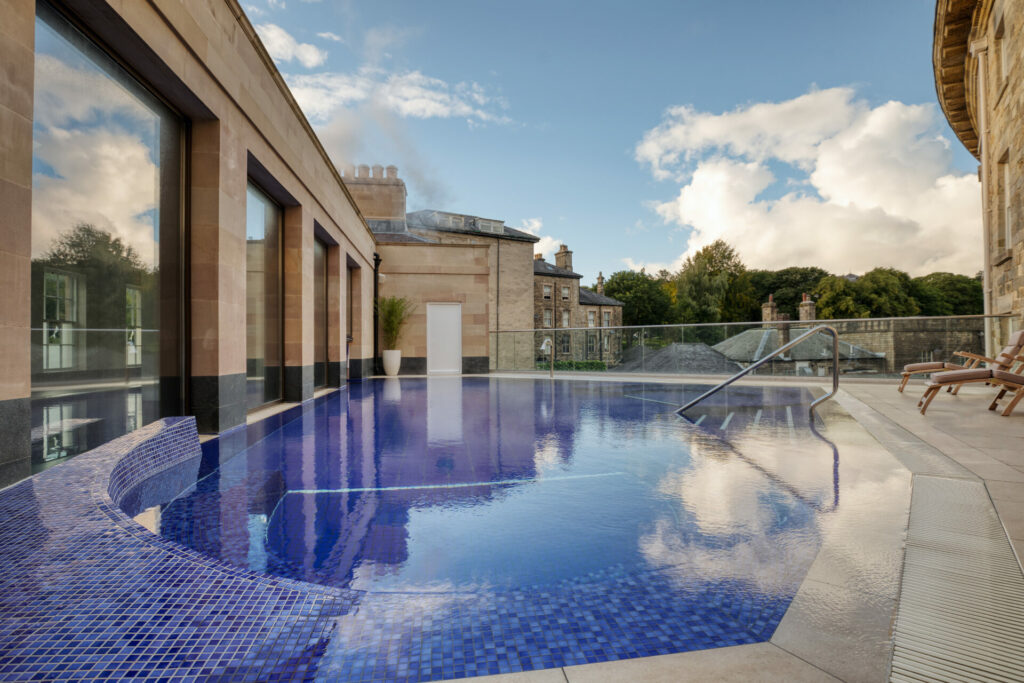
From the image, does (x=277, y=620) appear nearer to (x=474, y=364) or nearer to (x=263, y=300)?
(x=263, y=300)

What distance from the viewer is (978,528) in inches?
89.9

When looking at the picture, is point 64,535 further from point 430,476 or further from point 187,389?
point 187,389

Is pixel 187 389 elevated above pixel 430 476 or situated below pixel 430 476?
above

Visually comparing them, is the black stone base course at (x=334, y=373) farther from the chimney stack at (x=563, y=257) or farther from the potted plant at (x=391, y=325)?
the chimney stack at (x=563, y=257)

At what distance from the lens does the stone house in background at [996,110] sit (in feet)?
27.6

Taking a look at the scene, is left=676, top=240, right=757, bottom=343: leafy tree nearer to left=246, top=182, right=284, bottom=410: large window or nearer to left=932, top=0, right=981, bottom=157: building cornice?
left=932, top=0, right=981, bottom=157: building cornice

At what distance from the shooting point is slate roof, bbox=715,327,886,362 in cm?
1252

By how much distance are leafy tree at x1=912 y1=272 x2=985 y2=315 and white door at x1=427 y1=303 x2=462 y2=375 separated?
6069 cm

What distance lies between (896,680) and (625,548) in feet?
3.48

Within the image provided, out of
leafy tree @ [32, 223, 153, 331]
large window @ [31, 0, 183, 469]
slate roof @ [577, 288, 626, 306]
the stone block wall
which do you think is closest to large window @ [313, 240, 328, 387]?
the stone block wall

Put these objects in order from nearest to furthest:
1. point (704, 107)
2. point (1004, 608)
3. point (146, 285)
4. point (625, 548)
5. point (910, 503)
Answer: point (1004, 608), point (625, 548), point (910, 503), point (146, 285), point (704, 107)

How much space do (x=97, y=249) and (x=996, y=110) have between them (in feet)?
46.1

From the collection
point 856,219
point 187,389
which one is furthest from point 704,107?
point 187,389

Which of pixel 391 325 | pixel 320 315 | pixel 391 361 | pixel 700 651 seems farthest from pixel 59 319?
pixel 391 325
